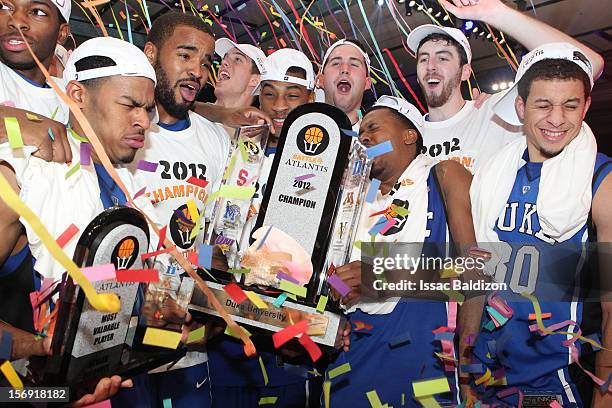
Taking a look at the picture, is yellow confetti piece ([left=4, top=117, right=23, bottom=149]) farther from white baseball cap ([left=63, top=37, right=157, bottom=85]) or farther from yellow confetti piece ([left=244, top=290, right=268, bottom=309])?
yellow confetti piece ([left=244, top=290, right=268, bottom=309])

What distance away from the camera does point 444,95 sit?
2293mm

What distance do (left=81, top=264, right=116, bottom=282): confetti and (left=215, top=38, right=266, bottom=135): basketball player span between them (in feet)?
6.57

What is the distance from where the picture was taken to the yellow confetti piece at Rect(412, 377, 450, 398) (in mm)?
1936

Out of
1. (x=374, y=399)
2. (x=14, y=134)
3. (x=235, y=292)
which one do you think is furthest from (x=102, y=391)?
(x=374, y=399)

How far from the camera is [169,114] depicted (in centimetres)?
206

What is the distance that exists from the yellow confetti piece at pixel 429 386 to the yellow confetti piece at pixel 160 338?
1.03 m

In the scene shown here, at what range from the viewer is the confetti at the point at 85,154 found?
1465 millimetres

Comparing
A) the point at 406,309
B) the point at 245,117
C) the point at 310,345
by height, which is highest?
the point at 245,117

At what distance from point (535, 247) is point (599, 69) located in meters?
0.79

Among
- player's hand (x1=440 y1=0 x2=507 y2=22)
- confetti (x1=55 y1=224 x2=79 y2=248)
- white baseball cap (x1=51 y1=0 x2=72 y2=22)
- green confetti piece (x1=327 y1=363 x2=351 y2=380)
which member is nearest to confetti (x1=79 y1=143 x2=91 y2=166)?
confetti (x1=55 y1=224 x2=79 y2=248)

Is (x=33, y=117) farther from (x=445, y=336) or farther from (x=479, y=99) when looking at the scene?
(x=479, y=99)

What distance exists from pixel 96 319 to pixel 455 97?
6.01 feet

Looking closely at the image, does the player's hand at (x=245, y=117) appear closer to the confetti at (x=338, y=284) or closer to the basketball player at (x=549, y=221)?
the confetti at (x=338, y=284)

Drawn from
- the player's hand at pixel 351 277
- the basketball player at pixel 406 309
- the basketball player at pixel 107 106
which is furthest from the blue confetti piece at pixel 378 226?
the basketball player at pixel 107 106
